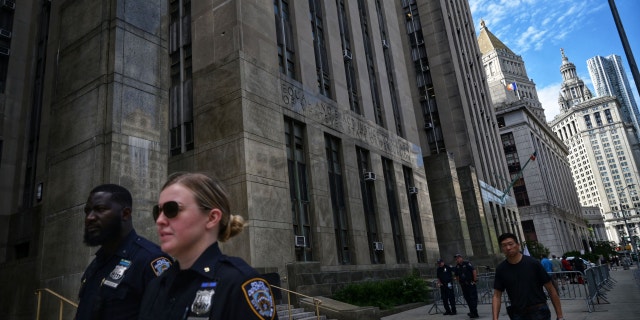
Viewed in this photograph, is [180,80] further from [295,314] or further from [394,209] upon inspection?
[394,209]

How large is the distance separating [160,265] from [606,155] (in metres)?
193

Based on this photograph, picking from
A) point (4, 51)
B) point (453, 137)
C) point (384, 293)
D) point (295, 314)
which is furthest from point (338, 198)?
point (453, 137)

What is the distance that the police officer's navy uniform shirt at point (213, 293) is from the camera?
193 centimetres

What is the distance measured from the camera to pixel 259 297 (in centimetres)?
198

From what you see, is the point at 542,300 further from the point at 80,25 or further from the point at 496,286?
the point at 80,25

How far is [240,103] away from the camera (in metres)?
17.4

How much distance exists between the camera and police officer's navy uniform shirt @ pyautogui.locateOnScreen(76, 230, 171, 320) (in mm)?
3152

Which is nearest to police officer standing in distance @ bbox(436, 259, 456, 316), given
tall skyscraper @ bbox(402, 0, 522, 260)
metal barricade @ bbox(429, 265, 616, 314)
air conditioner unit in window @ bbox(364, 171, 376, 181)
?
metal barricade @ bbox(429, 265, 616, 314)

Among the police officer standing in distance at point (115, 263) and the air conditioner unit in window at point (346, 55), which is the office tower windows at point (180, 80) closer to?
the air conditioner unit in window at point (346, 55)

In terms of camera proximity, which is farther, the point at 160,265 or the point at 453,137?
the point at 453,137

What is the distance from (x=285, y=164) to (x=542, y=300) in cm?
1358

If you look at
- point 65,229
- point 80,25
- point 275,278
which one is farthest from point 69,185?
point 275,278

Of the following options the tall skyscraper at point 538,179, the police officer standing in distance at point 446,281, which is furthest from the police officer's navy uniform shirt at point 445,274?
the tall skyscraper at point 538,179

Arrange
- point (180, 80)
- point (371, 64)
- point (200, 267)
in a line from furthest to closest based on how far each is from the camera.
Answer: point (371, 64), point (180, 80), point (200, 267)
